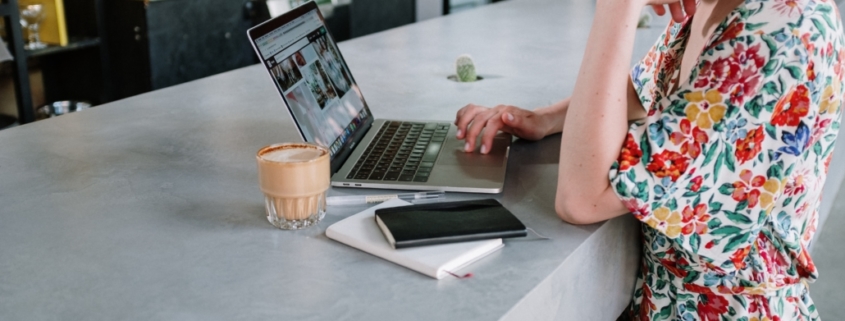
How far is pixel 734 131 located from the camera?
90 cm

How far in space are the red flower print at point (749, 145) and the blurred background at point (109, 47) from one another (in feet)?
8.65

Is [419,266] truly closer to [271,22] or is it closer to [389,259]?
[389,259]

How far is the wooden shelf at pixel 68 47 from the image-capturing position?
9.86 ft

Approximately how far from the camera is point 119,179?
112cm

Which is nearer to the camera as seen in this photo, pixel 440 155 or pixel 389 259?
pixel 389 259

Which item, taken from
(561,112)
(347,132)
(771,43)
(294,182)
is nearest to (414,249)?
(294,182)

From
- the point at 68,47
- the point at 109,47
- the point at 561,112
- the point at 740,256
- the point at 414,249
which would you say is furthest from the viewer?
the point at 109,47

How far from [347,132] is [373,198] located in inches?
7.7

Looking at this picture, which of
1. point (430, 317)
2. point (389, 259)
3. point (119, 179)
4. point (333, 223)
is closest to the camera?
point (430, 317)

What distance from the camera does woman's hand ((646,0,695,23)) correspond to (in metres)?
1.06

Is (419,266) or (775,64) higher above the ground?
(775,64)

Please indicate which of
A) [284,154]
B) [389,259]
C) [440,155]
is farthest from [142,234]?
[440,155]

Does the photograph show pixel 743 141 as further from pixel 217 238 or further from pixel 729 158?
pixel 217 238

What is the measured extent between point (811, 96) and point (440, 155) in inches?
20.6
